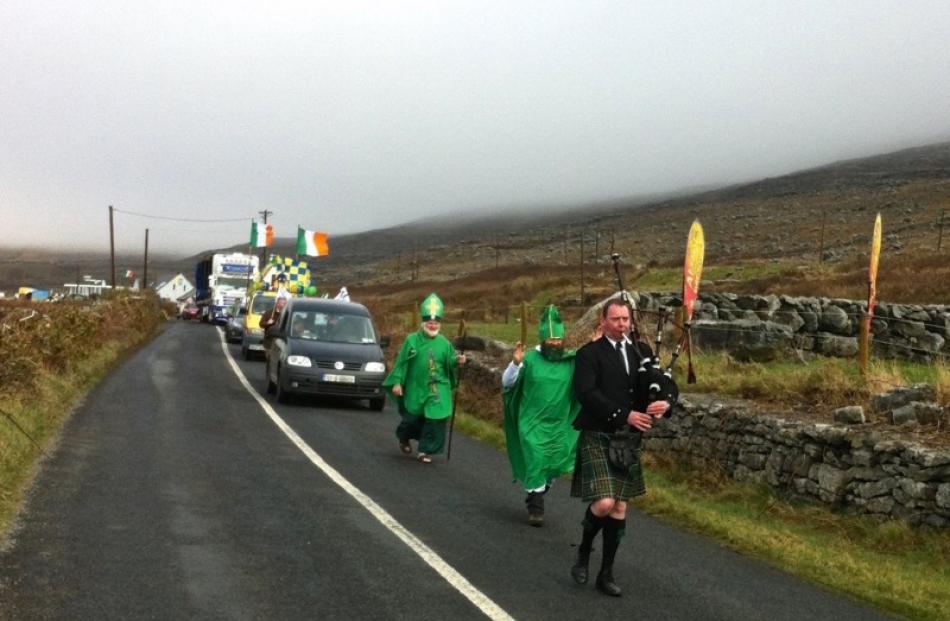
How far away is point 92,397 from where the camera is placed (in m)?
16.3

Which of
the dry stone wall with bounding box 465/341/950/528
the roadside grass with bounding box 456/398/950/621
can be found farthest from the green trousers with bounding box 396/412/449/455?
the dry stone wall with bounding box 465/341/950/528

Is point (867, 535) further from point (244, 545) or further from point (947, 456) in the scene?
point (244, 545)

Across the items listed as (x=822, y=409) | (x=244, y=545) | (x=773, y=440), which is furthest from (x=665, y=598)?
(x=822, y=409)

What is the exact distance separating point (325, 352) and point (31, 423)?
6056 millimetres

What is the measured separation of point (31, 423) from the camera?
38.3 ft

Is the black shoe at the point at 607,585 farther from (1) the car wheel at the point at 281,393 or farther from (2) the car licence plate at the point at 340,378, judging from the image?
(1) the car wheel at the point at 281,393

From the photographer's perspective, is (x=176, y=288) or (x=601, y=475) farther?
(x=176, y=288)

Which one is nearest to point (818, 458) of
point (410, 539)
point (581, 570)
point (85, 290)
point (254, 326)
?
point (581, 570)

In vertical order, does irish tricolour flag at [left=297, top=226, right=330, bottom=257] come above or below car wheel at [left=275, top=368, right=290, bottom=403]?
above

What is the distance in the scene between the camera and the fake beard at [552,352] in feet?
27.5

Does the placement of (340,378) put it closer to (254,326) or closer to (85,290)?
(254,326)

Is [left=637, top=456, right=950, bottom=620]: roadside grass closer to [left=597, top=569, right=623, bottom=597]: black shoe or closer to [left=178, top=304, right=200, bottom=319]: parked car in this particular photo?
[left=597, top=569, right=623, bottom=597]: black shoe

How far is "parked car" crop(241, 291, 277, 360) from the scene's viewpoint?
2812 cm

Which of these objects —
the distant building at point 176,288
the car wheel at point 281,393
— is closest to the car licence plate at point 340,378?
the car wheel at point 281,393
